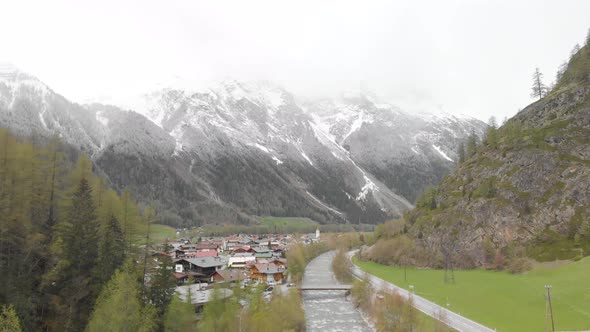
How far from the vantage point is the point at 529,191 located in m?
134

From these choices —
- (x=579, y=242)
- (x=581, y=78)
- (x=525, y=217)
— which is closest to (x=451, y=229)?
(x=525, y=217)

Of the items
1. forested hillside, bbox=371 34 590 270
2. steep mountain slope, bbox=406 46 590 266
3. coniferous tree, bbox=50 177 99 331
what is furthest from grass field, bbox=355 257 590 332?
coniferous tree, bbox=50 177 99 331

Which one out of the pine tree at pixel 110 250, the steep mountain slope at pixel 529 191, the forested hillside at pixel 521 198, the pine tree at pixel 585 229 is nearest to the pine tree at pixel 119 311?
the pine tree at pixel 110 250

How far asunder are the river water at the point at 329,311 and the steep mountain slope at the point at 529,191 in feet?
124

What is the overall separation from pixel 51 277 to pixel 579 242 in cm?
11160

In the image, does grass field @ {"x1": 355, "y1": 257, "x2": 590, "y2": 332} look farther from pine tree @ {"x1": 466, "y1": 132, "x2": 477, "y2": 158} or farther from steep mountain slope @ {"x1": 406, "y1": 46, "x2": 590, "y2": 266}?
pine tree @ {"x1": 466, "y1": 132, "x2": 477, "y2": 158}

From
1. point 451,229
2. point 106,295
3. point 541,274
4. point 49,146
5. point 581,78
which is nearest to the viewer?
point 106,295

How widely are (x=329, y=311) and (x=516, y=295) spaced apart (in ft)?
133

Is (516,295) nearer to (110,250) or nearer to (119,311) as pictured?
(119,311)

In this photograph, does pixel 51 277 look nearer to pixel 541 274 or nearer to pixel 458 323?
pixel 458 323

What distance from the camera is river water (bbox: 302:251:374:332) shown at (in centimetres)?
9056

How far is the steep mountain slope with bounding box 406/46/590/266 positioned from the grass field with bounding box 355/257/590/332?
40.7 ft

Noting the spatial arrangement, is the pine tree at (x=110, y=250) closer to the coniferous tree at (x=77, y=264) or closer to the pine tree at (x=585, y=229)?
the coniferous tree at (x=77, y=264)

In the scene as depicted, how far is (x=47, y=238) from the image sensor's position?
61219 mm
